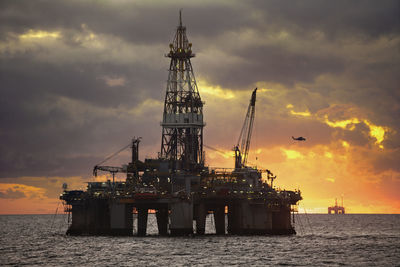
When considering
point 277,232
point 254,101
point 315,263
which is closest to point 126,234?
point 277,232

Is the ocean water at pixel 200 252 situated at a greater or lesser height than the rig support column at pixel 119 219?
lesser

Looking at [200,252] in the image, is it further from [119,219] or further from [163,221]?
[163,221]

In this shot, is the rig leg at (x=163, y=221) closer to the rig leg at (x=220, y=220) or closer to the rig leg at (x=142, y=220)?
the rig leg at (x=142, y=220)

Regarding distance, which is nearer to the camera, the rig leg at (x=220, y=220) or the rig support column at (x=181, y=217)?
the rig support column at (x=181, y=217)

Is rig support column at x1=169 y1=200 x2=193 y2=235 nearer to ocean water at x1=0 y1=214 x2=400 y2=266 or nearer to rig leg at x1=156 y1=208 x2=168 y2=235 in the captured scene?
ocean water at x1=0 y1=214 x2=400 y2=266

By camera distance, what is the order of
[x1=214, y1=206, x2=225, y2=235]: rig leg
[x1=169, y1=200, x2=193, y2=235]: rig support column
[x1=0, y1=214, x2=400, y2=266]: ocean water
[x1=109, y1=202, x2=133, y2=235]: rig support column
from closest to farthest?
1. [x1=0, y1=214, x2=400, y2=266]: ocean water
2. [x1=169, y1=200, x2=193, y2=235]: rig support column
3. [x1=109, y1=202, x2=133, y2=235]: rig support column
4. [x1=214, y1=206, x2=225, y2=235]: rig leg

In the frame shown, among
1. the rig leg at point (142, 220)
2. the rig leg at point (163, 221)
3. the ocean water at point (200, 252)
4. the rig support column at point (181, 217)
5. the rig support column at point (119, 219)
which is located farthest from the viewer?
the rig leg at point (163, 221)

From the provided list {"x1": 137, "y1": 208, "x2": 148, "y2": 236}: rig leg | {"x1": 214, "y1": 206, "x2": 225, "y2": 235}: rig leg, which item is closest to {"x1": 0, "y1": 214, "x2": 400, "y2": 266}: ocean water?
{"x1": 137, "y1": 208, "x2": 148, "y2": 236}: rig leg

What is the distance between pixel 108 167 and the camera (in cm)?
14138

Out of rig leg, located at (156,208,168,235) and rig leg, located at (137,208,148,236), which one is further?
rig leg, located at (156,208,168,235)

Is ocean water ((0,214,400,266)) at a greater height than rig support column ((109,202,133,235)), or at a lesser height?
lesser

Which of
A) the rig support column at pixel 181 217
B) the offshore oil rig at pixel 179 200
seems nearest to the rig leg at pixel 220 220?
the offshore oil rig at pixel 179 200

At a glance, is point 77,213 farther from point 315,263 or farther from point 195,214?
point 315,263

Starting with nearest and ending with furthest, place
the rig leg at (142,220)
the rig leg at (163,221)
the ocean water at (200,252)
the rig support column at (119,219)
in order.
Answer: the ocean water at (200,252), the rig support column at (119,219), the rig leg at (142,220), the rig leg at (163,221)
